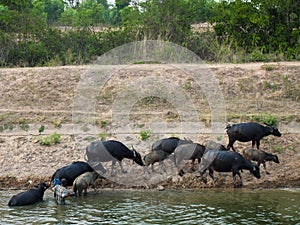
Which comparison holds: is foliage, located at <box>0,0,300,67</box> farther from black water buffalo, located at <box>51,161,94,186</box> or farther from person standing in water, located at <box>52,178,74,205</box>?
person standing in water, located at <box>52,178,74,205</box>

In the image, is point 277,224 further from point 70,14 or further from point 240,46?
point 70,14

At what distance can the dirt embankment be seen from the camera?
1517 cm

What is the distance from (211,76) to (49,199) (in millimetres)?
10091

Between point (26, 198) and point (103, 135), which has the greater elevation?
point (103, 135)

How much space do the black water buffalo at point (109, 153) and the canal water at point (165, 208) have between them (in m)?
1.26

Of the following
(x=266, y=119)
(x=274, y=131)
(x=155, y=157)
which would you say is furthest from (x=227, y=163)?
(x=266, y=119)

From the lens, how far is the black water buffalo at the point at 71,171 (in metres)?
13.6

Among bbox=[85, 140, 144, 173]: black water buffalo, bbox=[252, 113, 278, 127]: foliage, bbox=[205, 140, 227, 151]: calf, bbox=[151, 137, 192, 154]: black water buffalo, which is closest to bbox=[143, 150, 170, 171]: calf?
bbox=[151, 137, 192, 154]: black water buffalo

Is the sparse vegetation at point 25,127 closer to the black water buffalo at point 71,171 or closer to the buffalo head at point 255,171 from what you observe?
the black water buffalo at point 71,171

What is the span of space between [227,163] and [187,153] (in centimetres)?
132

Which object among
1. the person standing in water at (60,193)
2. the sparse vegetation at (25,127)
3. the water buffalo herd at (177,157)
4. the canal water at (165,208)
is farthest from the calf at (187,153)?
the sparse vegetation at (25,127)

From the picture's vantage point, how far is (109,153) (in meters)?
15.0

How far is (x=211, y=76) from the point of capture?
70.2ft

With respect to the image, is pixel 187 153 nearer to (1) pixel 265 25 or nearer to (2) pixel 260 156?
(2) pixel 260 156
